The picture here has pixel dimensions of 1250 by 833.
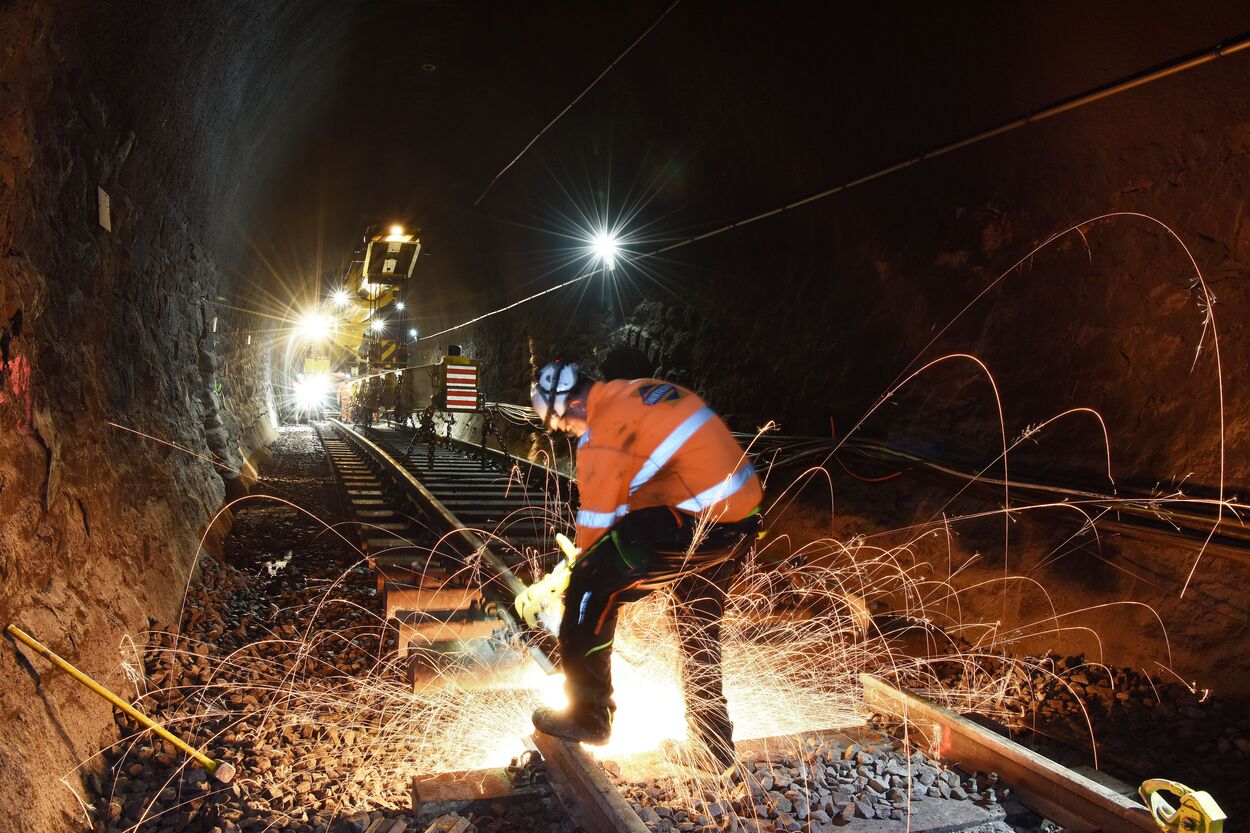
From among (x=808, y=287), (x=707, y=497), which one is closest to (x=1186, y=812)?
(x=707, y=497)

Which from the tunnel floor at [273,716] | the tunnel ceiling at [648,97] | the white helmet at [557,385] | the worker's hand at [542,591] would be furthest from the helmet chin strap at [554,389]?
the tunnel ceiling at [648,97]

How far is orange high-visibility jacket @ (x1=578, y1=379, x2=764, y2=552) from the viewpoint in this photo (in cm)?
268

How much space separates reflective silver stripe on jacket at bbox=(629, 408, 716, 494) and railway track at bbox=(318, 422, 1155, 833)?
1048 millimetres

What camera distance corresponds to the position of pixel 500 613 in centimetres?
443

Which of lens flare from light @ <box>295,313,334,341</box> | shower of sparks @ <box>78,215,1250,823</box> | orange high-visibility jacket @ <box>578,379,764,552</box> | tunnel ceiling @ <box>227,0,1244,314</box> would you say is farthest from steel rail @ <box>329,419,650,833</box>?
lens flare from light @ <box>295,313,334,341</box>

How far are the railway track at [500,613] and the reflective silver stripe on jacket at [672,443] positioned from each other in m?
1.05

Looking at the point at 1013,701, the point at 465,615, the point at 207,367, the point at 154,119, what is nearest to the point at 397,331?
the point at 207,367

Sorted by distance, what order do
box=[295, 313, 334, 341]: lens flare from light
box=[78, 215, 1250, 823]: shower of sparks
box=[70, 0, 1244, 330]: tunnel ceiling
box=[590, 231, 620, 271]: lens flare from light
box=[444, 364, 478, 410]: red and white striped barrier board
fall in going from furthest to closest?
box=[295, 313, 334, 341]: lens flare from light → box=[444, 364, 478, 410]: red and white striped barrier board → box=[590, 231, 620, 271]: lens flare from light → box=[70, 0, 1244, 330]: tunnel ceiling → box=[78, 215, 1250, 823]: shower of sparks

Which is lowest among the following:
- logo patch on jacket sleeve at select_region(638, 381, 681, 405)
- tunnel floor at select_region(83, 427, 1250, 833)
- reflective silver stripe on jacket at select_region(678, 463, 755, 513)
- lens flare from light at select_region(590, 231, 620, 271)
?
tunnel floor at select_region(83, 427, 1250, 833)

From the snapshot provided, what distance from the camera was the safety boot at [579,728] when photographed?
2.79 m

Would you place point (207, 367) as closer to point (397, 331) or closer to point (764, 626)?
point (764, 626)

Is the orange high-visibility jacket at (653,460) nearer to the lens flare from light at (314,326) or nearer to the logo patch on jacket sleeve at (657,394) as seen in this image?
the logo patch on jacket sleeve at (657,394)

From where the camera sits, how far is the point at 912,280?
20.9 ft

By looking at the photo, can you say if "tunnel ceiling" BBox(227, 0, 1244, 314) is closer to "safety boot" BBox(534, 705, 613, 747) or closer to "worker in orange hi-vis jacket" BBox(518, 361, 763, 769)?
"worker in orange hi-vis jacket" BBox(518, 361, 763, 769)
